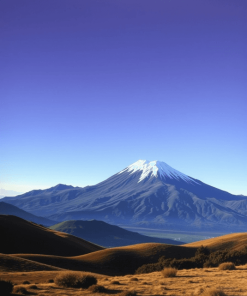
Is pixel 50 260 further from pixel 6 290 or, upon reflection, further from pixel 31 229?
pixel 31 229

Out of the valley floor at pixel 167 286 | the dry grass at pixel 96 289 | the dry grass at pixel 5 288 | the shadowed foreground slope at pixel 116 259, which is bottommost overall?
the shadowed foreground slope at pixel 116 259

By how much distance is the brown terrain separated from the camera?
2139cm

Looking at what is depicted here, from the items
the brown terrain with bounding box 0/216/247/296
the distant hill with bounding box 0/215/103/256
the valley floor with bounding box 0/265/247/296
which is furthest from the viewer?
the distant hill with bounding box 0/215/103/256

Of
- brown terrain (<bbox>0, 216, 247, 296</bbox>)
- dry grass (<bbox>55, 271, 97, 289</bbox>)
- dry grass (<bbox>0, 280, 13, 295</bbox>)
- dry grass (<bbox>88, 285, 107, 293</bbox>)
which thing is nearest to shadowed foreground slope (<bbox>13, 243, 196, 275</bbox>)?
brown terrain (<bbox>0, 216, 247, 296</bbox>)

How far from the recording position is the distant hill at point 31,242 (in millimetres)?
75250

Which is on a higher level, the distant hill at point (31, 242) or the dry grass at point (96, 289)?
the dry grass at point (96, 289)

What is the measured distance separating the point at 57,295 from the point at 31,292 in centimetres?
186

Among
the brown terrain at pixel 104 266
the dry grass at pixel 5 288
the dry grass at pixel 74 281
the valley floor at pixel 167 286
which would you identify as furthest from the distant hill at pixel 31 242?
the dry grass at pixel 5 288

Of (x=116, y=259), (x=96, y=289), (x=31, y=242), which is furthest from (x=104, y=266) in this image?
(x=31, y=242)

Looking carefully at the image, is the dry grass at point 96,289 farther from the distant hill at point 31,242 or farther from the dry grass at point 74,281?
the distant hill at point 31,242

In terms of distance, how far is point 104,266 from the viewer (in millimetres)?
50781

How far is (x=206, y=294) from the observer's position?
17359 millimetres

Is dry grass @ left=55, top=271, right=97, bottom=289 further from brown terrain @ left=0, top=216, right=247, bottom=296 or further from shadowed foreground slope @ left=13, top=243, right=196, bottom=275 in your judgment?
shadowed foreground slope @ left=13, top=243, right=196, bottom=275

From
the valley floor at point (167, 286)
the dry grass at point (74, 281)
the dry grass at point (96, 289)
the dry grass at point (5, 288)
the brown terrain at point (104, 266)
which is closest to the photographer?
the dry grass at point (5, 288)
